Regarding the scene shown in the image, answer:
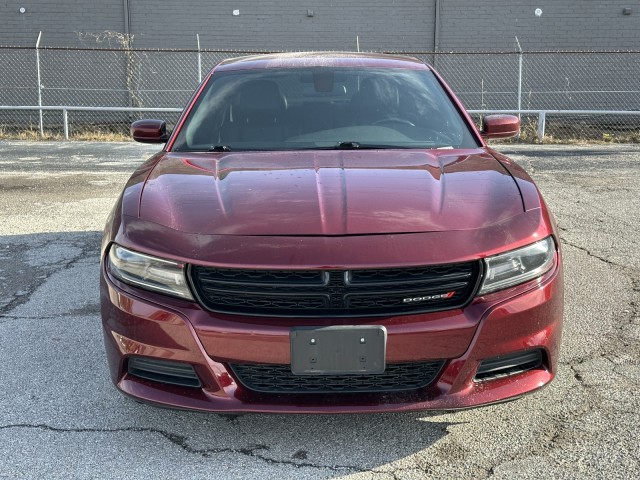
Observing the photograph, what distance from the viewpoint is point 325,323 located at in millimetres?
2445

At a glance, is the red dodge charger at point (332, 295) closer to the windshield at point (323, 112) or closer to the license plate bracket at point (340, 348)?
the license plate bracket at point (340, 348)

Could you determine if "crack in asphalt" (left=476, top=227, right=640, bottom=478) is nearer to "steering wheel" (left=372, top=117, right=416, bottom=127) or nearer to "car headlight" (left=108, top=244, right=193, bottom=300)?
"car headlight" (left=108, top=244, right=193, bottom=300)

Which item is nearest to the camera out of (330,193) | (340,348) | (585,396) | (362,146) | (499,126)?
(340,348)

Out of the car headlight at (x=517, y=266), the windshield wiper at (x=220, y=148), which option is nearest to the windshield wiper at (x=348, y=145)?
the windshield wiper at (x=220, y=148)

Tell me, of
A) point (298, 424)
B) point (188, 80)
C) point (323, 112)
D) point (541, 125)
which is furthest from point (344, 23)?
point (298, 424)

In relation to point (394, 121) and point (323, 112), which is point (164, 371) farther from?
point (394, 121)

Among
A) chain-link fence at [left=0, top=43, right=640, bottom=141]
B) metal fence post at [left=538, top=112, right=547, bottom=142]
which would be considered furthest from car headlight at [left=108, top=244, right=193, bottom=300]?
chain-link fence at [left=0, top=43, right=640, bottom=141]

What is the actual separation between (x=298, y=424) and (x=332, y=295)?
0.73 metres

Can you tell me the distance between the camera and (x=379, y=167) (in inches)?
128

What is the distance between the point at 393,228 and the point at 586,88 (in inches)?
620

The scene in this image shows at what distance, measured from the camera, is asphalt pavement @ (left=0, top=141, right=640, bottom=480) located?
2633mm

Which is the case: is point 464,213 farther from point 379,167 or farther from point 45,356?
point 45,356

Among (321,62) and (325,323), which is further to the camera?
(321,62)

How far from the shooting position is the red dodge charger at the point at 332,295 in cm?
246
